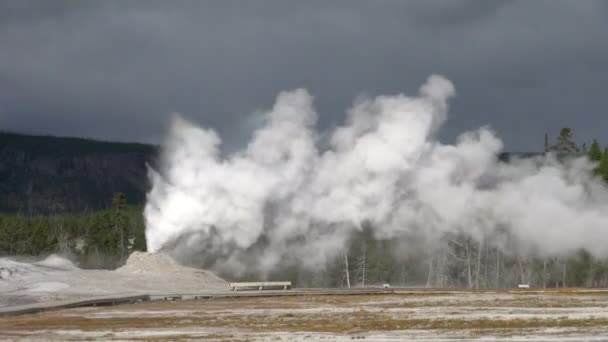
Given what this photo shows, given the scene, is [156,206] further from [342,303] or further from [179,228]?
[342,303]

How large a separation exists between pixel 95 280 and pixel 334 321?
47590mm

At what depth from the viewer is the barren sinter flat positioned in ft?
138

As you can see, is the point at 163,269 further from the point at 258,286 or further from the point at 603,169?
the point at 603,169

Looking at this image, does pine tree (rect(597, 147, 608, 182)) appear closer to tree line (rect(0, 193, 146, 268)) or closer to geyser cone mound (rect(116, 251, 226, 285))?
geyser cone mound (rect(116, 251, 226, 285))

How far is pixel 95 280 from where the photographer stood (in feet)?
307

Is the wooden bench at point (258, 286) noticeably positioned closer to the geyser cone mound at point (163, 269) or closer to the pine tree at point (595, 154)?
the geyser cone mound at point (163, 269)

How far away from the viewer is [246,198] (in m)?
112

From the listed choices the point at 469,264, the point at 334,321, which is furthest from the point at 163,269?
the point at 334,321

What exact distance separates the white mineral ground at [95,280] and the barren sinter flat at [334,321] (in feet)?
40.2

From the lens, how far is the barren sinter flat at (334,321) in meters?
42.0

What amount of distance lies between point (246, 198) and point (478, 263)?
112ft

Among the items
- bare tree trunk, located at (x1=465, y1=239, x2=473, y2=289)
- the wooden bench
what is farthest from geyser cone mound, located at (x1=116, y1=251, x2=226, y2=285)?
bare tree trunk, located at (x1=465, y1=239, x2=473, y2=289)

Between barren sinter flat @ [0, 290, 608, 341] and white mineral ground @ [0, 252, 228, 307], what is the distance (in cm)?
1225

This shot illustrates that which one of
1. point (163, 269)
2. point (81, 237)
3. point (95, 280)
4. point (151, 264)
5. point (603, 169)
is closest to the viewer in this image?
point (95, 280)
